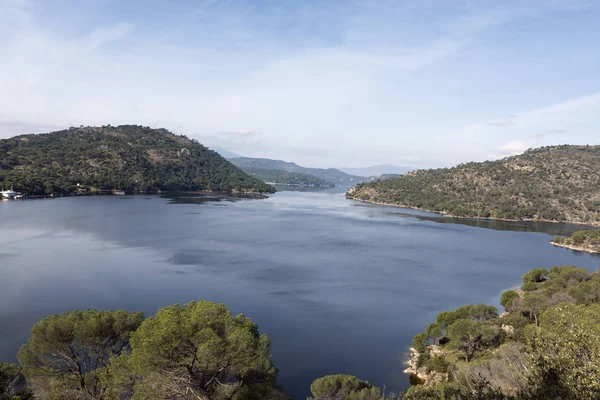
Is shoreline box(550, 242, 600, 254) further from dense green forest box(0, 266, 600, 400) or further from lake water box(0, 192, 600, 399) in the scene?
dense green forest box(0, 266, 600, 400)

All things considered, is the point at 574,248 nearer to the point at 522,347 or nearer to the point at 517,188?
the point at 517,188

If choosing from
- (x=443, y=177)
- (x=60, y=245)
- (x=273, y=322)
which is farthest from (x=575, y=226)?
(x=60, y=245)

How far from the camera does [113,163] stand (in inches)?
4122

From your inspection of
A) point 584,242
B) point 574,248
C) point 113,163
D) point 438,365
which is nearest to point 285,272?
point 438,365

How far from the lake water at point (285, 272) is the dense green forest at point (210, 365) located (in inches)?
204

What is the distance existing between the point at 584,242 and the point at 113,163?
10390cm

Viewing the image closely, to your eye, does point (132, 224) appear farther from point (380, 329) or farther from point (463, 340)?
point (463, 340)

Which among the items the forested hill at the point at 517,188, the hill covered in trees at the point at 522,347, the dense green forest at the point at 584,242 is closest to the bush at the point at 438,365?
the hill covered in trees at the point at 522,347

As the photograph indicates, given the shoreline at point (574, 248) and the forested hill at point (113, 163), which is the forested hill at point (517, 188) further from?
the forested hill at point (113, 163)

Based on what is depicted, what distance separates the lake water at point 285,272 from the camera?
21797 mm

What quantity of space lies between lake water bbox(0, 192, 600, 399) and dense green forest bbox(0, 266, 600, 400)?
5178 millimetres

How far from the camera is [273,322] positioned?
23719 mm

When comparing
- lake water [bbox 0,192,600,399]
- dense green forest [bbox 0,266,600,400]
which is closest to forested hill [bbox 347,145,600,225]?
lake water [bbox 0,192,600,399]

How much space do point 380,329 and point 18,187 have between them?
271 feet
